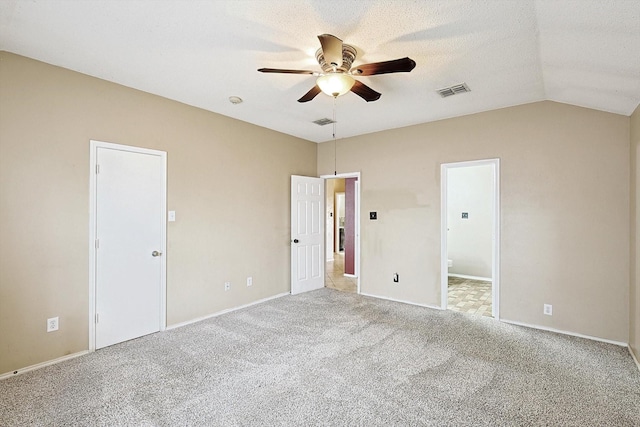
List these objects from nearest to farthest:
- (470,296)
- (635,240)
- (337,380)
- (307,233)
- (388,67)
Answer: (388,67) < (337,380) < (635,240) < (470,296) < (307,233)

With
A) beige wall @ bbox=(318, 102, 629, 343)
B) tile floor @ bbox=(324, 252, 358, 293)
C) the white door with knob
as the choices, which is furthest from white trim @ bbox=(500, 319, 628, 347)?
the white door with knob

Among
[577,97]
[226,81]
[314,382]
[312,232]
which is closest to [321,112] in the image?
[226,81]

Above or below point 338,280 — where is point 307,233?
above

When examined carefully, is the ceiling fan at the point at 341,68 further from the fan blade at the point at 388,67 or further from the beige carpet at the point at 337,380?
the beige carpet at the point at 337,380

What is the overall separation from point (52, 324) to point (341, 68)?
3.41 m

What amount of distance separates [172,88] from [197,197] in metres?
1.30

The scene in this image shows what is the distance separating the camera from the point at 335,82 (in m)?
2.36

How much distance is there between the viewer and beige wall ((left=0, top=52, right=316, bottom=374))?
256cm

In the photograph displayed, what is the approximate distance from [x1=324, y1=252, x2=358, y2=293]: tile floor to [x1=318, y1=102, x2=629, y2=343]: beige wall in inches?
39.2

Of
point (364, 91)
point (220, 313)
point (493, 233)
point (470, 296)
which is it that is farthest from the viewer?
point (470, 296)

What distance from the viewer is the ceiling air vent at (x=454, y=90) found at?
10.3ft

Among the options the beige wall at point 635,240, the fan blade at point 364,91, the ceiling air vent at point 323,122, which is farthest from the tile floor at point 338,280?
the fan blade at point 364,91

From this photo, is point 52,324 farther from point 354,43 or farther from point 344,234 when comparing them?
point 344,234

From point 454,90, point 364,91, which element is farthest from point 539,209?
point 364,91
